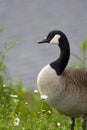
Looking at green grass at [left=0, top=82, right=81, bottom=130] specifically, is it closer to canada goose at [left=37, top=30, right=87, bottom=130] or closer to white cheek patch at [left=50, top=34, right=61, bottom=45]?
canada goose at [left=37, top=30, right=87, bottom=130]

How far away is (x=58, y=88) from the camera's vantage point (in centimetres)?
820

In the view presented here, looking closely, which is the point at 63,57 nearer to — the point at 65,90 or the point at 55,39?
the point at 55,39

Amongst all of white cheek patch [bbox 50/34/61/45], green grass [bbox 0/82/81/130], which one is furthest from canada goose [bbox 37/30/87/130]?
green grass [bbox 0/82/81/130]

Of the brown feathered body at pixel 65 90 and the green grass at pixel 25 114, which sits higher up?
the brown feathered body at pixel 65 90

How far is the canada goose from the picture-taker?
8203 mm

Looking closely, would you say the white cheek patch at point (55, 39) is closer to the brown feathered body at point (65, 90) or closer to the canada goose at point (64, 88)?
the canada goose at point (64, 88)

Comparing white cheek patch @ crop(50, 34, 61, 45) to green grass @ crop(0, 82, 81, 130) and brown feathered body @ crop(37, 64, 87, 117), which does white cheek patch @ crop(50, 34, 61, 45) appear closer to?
brown feathered body @ crop(37, 64, 87, 117)

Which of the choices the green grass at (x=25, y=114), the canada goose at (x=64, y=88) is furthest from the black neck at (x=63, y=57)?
the green grass at (x=25, y=114)

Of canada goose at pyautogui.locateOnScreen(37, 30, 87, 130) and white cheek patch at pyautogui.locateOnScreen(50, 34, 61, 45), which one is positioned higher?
white cheek patch at pyautogui.locateOnScreen(50, 34, 61, 45)

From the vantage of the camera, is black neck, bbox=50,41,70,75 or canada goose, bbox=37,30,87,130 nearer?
canada goose, bbox=37,30,87,130

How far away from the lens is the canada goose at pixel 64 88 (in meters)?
8.20

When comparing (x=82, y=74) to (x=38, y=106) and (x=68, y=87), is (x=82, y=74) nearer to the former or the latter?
(x=68, y=87)

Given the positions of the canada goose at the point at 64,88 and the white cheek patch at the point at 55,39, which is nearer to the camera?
the canada goose at the point at 64,88

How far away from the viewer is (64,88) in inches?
323
